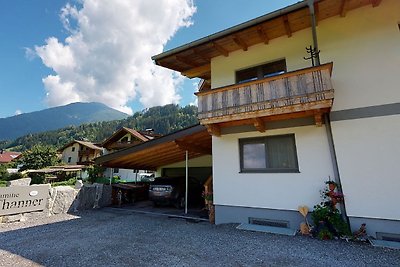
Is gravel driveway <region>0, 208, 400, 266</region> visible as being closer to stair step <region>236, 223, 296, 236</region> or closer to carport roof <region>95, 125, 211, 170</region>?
stair step <region>236, 223, 296, 236</region>

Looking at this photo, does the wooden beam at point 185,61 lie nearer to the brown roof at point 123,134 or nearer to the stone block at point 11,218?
the stone block at point 11,218

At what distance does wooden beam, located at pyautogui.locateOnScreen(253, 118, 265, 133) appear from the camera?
268 inches

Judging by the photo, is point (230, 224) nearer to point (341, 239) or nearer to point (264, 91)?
point (341, 239)

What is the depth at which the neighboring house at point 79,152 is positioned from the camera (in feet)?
147

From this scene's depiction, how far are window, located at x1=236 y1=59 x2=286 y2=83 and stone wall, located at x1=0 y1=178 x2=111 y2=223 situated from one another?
9581 millimetres

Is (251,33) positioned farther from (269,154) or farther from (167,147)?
(167,147)

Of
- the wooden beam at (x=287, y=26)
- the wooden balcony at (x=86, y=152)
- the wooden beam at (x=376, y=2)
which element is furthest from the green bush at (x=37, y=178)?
the wooden beam at (x=376, y=2)

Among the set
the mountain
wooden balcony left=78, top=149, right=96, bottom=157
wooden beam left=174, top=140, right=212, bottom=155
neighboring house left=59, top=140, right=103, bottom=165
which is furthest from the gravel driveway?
the mountain

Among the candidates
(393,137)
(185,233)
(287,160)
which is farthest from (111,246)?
(393,137)

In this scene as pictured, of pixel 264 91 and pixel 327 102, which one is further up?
pixel 264 91

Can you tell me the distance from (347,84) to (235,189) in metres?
4.88

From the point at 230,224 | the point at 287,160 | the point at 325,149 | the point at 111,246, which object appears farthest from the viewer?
the point at 230,224

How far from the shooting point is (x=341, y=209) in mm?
5879

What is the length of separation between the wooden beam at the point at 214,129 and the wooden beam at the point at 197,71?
11.0 ft
